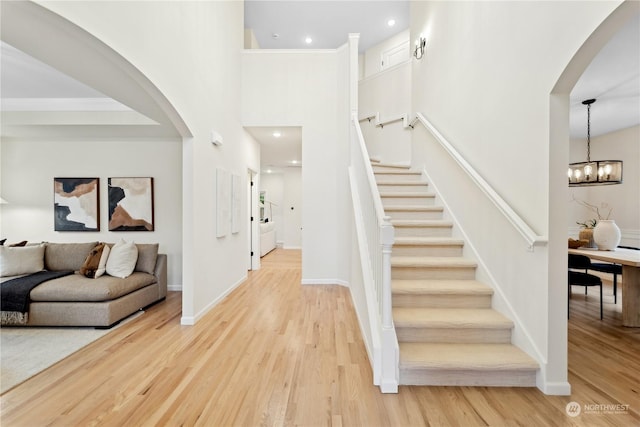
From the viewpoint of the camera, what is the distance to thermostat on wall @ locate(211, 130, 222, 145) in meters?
3.75

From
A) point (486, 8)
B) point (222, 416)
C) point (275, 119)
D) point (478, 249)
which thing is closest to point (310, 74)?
point (275, 119)

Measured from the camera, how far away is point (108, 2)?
1984mm

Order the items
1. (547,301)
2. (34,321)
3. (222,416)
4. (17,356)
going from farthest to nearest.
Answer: (34,321), (17,356), (547,301), (222,416)

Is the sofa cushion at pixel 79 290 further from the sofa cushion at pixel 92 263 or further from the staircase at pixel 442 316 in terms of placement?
the staircase at pixel 442 316

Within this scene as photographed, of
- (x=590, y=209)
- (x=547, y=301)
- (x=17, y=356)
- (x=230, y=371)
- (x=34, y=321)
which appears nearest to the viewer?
(x=547, y=301)

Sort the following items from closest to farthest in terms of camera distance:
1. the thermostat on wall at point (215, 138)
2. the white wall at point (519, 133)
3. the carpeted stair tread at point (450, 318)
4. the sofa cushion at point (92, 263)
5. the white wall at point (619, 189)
A: the white wall at point (519, 133) → the carpeted stair tread at point (450, 318) → the sofa cushion at point (92, 263) → the thermostat on wall at point (215, 138) → the white wall at point (619, 189)

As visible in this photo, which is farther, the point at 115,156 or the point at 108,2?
the point at 115,156

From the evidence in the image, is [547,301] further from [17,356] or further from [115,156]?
[115,156]

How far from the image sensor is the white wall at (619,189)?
526cm

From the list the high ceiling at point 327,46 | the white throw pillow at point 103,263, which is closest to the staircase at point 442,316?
the high ceiling at point 327,46

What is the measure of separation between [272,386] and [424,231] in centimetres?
228

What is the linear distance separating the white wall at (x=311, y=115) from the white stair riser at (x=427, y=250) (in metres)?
1.93

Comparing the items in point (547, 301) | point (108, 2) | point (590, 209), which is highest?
point (108, 2)

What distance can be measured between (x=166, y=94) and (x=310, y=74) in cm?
292
